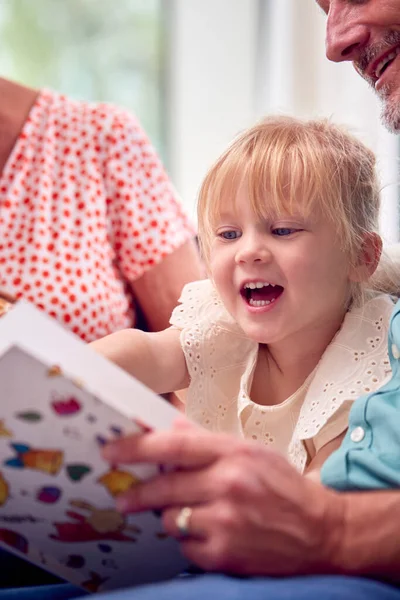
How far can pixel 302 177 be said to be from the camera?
3.26 ft

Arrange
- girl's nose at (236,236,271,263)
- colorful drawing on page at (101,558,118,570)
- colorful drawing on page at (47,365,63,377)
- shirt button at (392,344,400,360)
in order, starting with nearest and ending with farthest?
colorful drawing on page at (47,365,63,377) < colorful drawing on page at (101,558,118,570) < shirt button at (392,344,400,360) < girl's nose at (236,236,271,263)

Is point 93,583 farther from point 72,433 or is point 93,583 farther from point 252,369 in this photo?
point 252,369

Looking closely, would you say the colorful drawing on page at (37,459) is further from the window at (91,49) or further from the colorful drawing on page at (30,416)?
the window at (91,49)

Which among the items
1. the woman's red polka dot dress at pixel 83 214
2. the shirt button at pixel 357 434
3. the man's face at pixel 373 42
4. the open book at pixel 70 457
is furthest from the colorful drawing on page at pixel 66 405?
the woman's red polka dot dress at pixel 83 214

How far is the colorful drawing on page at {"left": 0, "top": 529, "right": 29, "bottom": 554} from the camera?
0.72 m

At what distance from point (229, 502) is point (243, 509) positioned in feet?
0.04

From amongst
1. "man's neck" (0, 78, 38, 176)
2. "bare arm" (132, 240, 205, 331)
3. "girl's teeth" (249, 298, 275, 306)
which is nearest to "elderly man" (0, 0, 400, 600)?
"girl's teeth" (249, 298, 275, 306)

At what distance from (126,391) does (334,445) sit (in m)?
0.40

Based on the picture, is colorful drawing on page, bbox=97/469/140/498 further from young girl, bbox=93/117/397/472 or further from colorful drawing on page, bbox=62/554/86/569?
young girl, bbox=93/117/397/472

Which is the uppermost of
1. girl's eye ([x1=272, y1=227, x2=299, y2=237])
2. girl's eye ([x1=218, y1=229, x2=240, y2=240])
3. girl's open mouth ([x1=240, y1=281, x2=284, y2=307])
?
girl's eye ([x1=272, y1=227, x2=299, y2=237])

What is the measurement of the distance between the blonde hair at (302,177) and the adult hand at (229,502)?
1.45 ft

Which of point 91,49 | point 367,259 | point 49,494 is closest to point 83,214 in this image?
point 367,259

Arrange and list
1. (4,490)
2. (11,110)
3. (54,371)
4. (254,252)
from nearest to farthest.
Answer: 1. (54,371)
2. (4,490)
3. (254,252)
4. (11,110)

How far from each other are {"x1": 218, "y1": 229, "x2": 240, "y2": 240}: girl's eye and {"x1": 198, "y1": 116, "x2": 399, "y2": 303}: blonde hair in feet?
0.06
